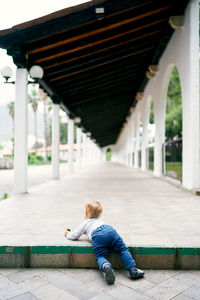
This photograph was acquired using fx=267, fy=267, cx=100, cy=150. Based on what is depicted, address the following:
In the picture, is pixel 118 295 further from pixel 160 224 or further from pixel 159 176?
pixel 159 176

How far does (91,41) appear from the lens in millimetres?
6902

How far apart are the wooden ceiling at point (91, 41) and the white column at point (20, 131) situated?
432mm

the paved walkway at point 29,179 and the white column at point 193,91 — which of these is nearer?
the white column at point 193,91

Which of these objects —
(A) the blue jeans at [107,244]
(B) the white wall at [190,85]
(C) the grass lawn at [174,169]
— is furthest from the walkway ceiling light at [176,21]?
(A) the blue jeans at [107,244]

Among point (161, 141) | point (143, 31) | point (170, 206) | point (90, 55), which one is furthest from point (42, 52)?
point (161, 141)

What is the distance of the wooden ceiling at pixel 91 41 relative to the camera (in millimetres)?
5676

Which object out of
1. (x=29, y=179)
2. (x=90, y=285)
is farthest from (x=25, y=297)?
(x=29, y=179)

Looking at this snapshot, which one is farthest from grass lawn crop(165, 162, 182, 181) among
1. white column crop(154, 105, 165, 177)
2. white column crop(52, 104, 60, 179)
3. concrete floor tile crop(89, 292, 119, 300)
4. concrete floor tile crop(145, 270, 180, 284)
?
concrete floor tile crop(89, 292, 119, 300)

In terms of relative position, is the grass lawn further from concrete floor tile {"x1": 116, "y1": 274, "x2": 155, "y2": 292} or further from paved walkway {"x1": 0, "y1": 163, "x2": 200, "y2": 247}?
concrete floor tile {"x1": 116, "y1": 274, "x2": 155, "y2": 292}

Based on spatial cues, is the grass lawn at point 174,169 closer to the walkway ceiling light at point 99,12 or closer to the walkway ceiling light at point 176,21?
the walkway ceiling light at point 176,21

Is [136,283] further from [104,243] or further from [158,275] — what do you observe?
[104,243]

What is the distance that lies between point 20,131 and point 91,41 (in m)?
2.94

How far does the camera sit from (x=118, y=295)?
6.59 feet

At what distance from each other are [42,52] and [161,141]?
20.0 ft
